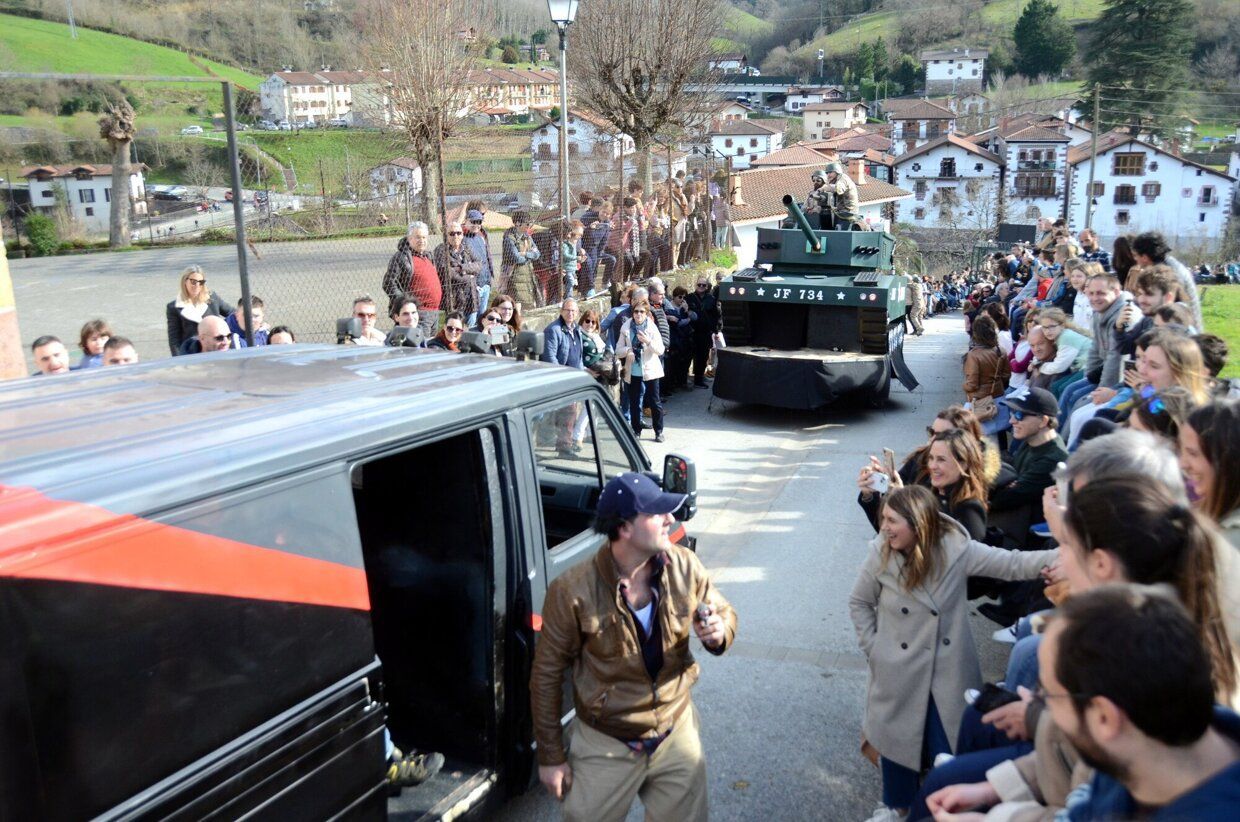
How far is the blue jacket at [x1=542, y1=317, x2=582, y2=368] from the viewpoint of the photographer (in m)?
9.66

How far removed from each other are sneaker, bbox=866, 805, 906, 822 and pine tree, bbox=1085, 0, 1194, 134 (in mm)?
70360

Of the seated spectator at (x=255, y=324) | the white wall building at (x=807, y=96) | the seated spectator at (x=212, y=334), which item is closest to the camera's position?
the seated spectator at (x=212, y=334)

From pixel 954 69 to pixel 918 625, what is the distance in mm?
111576

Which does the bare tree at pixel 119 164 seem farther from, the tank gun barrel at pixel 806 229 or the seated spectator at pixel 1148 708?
the seated spectator at pixel 1148 708

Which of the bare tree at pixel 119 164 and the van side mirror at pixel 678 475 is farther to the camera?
the bare tree at pixel 119 164

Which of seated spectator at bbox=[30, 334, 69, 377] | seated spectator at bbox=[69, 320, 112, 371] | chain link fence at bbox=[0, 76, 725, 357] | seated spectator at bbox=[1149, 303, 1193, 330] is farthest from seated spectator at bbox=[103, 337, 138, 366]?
seated spectator at bbox=[1149, 303, 1193, 330]

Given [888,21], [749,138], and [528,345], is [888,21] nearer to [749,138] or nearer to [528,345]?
[749,138]

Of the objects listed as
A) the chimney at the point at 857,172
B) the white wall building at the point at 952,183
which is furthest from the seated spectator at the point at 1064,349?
the white wall building at the point at 952,183

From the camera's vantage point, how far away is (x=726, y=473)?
955 cm

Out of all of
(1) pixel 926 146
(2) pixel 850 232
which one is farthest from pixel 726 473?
(1) pixel 926 146

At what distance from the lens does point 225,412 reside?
3045 mm

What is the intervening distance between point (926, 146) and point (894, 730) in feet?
231

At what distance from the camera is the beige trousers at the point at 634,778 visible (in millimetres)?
3250

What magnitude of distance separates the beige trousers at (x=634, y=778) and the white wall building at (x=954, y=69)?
353ft
